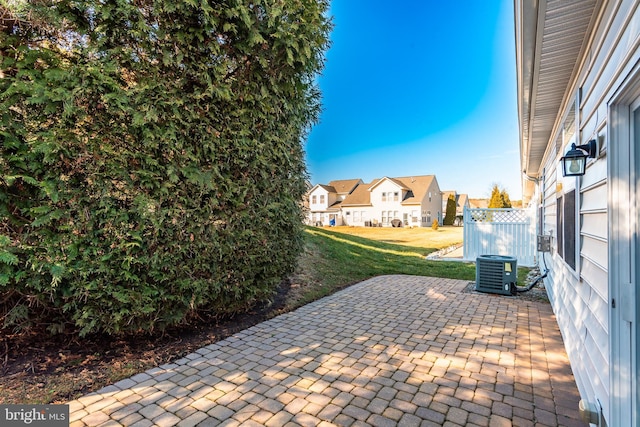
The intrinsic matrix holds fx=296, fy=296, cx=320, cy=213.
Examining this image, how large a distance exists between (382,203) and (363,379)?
100 ft

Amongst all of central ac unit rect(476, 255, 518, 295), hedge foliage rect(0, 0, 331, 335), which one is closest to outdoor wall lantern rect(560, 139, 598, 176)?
hedge foliage rect(0, 0, 331, 335)

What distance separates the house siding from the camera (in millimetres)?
1748

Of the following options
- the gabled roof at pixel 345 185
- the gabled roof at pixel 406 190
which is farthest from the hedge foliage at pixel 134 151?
the gabled roof at pixel 345 185

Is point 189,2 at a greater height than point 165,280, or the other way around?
point 189,2

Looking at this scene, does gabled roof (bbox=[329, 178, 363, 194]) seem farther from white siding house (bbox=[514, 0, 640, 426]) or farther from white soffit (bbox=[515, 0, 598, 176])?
white siding house (bbox=[514, 0, 640, 426])

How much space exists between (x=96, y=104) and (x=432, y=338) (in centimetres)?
467

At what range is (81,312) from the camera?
10.2 feet

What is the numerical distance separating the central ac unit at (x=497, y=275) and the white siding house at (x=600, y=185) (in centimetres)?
223

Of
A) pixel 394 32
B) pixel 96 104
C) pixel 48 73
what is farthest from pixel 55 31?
pixel 394 32

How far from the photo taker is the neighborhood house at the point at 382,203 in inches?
1222

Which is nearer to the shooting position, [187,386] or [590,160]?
[590,160]

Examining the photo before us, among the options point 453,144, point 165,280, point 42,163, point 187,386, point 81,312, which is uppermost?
point 453,144

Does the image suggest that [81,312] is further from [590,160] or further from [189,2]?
[590,160]

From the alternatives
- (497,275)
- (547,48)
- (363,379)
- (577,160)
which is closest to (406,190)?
(497,275)
